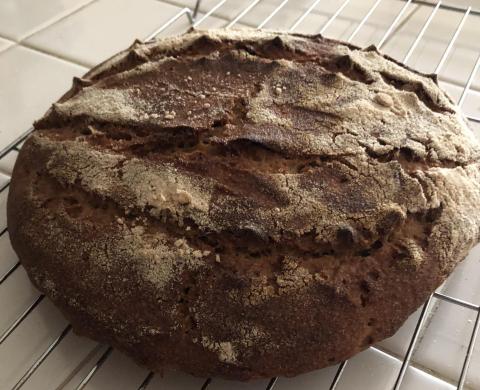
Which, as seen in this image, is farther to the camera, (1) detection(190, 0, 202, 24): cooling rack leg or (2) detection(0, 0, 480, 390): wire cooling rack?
(1) detection(190, 0, 202, 24): cooling rack leg

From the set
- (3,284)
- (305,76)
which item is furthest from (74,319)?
(305,76)

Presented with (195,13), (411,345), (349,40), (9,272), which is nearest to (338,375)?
(411,345)

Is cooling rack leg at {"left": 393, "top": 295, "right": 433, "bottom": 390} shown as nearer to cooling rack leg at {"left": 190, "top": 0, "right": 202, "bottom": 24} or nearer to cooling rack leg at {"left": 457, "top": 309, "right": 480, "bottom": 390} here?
cooling rack leg at {"left": 457, "top": 309, "right": 480, "bottom": 390}

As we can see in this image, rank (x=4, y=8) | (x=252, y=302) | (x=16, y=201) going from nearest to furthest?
(x=252, y=302), (x=16, y=201), (x=4, y=8)

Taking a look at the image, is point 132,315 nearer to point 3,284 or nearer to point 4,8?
point 3,284

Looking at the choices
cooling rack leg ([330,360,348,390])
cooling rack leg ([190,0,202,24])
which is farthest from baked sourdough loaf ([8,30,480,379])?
cooling rack leg ([190,0,202,24])

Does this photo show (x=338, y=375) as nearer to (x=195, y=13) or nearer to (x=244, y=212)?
(x=244, y=212)

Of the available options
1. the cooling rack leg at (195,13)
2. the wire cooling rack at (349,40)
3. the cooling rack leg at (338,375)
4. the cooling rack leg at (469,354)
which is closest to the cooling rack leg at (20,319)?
the wire cooling rack at (349,40)
